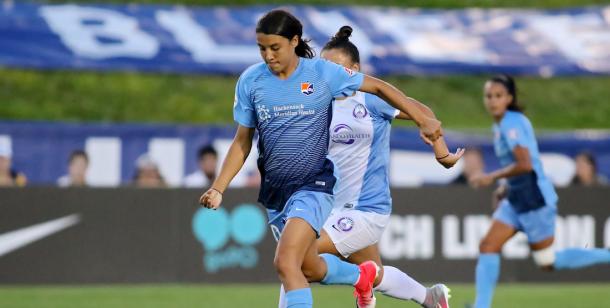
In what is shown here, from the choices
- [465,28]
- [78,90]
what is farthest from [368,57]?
[78,90]

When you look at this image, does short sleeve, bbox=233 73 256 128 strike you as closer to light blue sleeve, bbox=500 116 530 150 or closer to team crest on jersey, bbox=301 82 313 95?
team crest on jersey, bbox=301 82 313 95

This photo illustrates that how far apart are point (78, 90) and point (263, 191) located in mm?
15363

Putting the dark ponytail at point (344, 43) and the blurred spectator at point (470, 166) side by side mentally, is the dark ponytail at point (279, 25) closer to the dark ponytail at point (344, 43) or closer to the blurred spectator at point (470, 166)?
the dark ponytail at point (344, 43)

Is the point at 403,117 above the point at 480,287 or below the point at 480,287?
above

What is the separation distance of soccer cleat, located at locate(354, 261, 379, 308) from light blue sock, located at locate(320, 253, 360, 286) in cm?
9

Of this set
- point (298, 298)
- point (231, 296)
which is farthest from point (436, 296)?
point (231, 296)

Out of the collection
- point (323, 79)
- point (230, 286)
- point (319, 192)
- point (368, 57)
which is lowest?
point (230, 286)

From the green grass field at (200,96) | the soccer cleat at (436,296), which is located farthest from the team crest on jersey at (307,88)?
the green grass field at (200,96)

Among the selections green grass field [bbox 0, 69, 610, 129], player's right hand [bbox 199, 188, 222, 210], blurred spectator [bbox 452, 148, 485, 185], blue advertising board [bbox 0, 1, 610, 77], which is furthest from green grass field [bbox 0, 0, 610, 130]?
player's right hand [bbox 199, 188, 222, 210]

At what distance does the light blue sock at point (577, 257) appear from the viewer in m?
11.7

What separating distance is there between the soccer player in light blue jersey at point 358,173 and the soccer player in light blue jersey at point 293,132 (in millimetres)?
720

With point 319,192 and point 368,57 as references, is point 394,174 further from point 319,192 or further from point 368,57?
point 319,192

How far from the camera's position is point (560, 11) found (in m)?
22.3

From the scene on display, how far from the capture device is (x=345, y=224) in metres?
8.88
